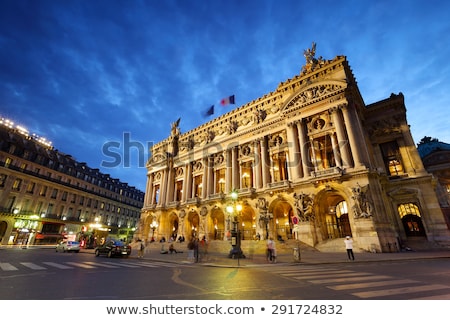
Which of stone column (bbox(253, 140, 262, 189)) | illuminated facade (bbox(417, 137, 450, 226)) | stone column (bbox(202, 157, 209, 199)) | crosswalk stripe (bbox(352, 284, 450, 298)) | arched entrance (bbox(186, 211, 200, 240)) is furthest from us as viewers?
arched entrance (bbox(186, 211, 200, 240))

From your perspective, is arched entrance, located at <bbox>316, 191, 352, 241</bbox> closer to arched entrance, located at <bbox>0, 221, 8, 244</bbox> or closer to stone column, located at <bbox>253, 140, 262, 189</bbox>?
stone column, located at <bbox>253, 140, 262, 189</bbox>

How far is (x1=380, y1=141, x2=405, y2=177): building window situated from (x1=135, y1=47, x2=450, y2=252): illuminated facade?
4.1 inches

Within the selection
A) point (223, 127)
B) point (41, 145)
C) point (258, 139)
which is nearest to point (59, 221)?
point (41, 145)

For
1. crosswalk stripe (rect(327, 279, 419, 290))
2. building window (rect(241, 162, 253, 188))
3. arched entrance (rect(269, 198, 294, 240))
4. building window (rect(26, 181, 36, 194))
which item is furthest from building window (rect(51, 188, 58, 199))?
crosswalk stripe (rect(327, 279, 419, 290))

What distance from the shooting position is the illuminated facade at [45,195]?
129 feet

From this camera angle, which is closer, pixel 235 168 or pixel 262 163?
pixel 262 163

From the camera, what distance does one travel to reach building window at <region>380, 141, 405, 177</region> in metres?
27.0

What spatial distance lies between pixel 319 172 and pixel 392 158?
10839 millimetres

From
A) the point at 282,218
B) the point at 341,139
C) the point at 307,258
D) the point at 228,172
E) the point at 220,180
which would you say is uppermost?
the point at 341,139

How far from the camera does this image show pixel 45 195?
4547cm

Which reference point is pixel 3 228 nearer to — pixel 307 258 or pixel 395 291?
pixel 307 258

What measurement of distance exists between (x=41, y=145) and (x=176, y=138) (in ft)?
100

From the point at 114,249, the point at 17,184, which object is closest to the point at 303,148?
the point at 114,249
